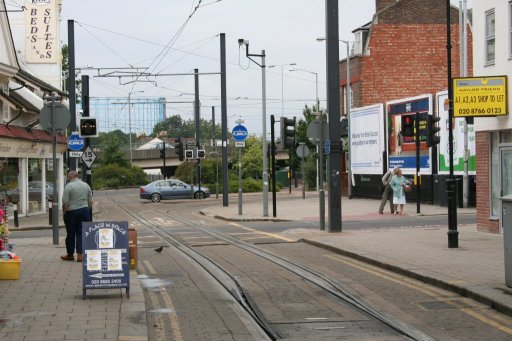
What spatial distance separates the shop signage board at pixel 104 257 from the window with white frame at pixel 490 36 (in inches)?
492

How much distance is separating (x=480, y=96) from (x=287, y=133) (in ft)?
38.0

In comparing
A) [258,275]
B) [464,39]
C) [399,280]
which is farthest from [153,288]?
[464,39]

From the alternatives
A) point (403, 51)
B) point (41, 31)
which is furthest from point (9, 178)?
point (403, 51)

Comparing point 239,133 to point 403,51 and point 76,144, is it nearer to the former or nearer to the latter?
point 76,144

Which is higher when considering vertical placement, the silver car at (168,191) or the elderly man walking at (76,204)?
the elderly man walking at (76,204)

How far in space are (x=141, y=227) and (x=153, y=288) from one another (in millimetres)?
16202

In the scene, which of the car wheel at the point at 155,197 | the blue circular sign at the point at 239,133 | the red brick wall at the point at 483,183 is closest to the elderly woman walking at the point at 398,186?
the blue circular sign at the point at 239,133

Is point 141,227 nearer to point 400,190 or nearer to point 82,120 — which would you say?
point 82,120

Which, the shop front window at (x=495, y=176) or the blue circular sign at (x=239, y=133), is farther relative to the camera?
the blue circular sign at (x=239, y=133)

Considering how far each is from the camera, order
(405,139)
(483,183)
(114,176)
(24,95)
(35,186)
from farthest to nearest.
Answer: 1. (114,176)
2. (405,139)
3. (35,186)
4. (24,95)
5. (483,183)

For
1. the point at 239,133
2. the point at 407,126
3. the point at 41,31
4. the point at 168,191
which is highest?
the point at 41,31

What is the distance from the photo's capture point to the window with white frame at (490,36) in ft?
67.0

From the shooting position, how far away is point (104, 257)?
1101 centimetres

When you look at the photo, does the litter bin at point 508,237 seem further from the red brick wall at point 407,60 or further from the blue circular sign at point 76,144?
the red brick wall at point 407,60
